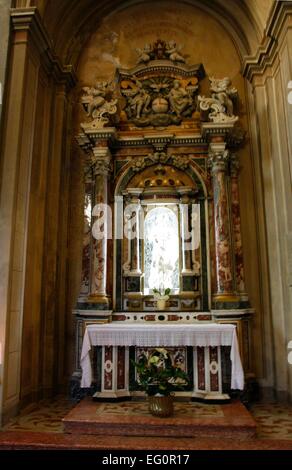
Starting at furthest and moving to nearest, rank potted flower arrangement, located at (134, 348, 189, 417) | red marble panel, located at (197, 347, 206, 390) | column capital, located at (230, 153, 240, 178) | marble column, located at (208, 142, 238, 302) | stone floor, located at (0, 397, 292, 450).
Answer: column capital, located at (230, 153, 240, 178), marble column, located at (208, 142, 238, 302), red marble panel, located at (197, 347, 206, 390), potted flower arrangement, located at (134, 348, 189, 417), stone floor, located at (0, 397, 292, 450)

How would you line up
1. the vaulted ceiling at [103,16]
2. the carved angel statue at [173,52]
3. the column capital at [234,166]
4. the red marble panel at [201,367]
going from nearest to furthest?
the red marble panel at [201,367], the vaulted ceiling at [103,16], the column capital at [234,166], the carved angel statue at [173,52]

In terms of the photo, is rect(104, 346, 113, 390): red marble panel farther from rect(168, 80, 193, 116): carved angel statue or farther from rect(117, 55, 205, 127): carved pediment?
rect(168, 80, 193, 116): carved angel statue

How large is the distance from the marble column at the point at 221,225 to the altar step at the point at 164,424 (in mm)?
1925

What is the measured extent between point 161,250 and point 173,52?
12.2ft

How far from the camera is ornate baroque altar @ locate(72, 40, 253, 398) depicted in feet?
21.1

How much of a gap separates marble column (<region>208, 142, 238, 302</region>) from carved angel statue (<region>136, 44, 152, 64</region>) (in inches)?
88.0

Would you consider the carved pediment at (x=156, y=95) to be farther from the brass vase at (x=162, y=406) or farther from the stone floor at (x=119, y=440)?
the stone floor at (x=119, y=440)

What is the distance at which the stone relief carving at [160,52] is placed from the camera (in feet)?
24.4

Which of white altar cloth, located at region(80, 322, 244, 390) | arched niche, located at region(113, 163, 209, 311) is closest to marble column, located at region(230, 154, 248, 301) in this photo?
arched niche, located at region(113, 163, 209, 311)

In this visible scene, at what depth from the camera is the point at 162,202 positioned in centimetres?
698

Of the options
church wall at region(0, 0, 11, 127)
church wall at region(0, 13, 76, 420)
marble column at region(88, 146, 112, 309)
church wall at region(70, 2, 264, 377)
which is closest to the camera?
church wall at region(0, 13, 76, 420)

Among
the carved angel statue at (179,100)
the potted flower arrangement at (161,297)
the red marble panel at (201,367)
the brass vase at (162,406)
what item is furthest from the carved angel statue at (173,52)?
the brass vase at (162,406)

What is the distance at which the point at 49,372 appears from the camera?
21.1 ft
